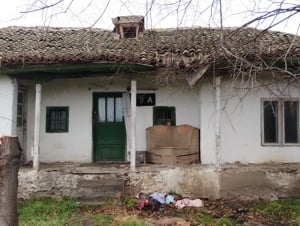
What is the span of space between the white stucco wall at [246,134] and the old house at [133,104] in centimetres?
3

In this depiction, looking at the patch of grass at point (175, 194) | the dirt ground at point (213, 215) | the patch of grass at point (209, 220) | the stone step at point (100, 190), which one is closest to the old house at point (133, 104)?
the stone step at point (100, 190)

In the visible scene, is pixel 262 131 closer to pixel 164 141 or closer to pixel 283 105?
pixel 283 105

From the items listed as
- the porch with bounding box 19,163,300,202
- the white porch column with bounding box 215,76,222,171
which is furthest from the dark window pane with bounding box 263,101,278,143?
the white porch column with bounding box 215,76,222,171

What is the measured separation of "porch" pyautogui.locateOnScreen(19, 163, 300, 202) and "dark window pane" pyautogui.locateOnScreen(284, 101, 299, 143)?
106 centimetres

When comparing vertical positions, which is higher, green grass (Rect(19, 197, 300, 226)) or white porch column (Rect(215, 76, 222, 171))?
white porch column (Rect(215, 76, 222, 171))

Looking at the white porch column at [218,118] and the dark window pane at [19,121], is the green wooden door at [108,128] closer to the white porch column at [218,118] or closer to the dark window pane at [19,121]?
the dark window pane at [19,121]

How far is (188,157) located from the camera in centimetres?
1077

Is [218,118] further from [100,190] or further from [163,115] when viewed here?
[100,190]

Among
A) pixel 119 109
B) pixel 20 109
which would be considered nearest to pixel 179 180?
pixel 119 109

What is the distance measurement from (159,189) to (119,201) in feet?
3.67

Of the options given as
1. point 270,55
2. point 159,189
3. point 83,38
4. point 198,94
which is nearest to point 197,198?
point 159,189

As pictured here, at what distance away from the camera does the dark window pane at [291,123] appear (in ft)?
35.0

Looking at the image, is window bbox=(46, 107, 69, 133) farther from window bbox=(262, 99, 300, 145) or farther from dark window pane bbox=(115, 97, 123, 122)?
window bbox=(262, 99, 300, 145)

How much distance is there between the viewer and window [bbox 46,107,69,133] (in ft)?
37.7
